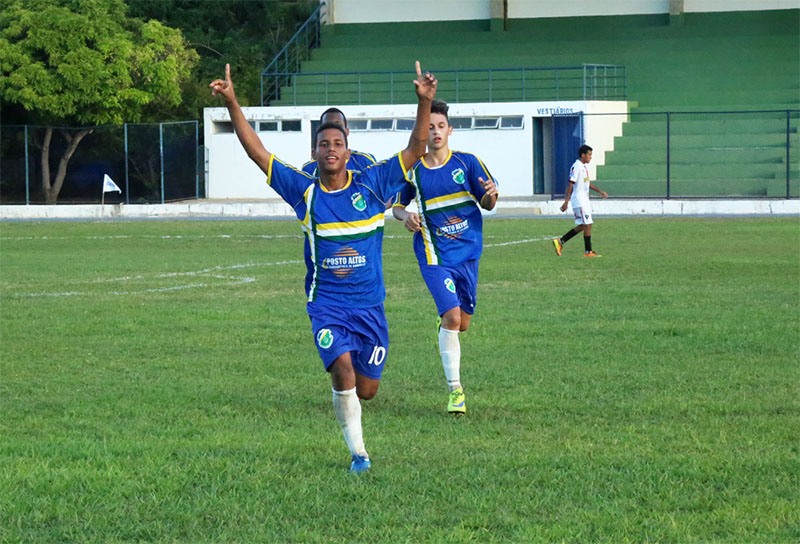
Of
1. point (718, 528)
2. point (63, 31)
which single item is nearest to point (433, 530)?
point (718, 528)

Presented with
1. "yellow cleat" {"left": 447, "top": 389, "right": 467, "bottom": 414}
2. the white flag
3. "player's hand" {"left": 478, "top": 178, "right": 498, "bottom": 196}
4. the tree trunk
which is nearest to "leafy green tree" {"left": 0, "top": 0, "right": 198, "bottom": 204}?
the tree trunk

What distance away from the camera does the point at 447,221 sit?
30.3ft

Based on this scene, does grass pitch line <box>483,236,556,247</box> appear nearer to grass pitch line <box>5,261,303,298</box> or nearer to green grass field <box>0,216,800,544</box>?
grass pitch line <box>5,261,303,298</box>

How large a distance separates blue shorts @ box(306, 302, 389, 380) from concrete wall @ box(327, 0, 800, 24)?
39898 mm

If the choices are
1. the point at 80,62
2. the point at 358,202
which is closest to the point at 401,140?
the point at 80,62

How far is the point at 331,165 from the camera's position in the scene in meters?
6.64

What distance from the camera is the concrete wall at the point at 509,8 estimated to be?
145 ft

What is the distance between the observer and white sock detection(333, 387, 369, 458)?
261 inches

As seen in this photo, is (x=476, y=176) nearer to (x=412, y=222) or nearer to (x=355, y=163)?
(x=412, y=222)

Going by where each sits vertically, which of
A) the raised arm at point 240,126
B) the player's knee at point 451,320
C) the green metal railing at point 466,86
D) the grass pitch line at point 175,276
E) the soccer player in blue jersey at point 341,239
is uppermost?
the green metal railing at point 466,86

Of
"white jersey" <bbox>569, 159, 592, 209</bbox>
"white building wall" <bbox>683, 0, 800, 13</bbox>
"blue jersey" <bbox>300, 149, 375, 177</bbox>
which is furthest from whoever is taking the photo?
"white building wall" <bbox>683, 0, 800, 13</bbox>

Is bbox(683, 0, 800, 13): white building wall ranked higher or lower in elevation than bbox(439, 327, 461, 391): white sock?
higher

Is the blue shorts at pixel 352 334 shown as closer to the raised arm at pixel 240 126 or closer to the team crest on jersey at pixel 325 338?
the team crest on jersey at pixel 325 338

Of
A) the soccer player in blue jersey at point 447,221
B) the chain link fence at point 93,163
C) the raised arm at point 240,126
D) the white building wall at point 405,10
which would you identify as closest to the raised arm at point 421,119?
the raised arm at point 240,126
